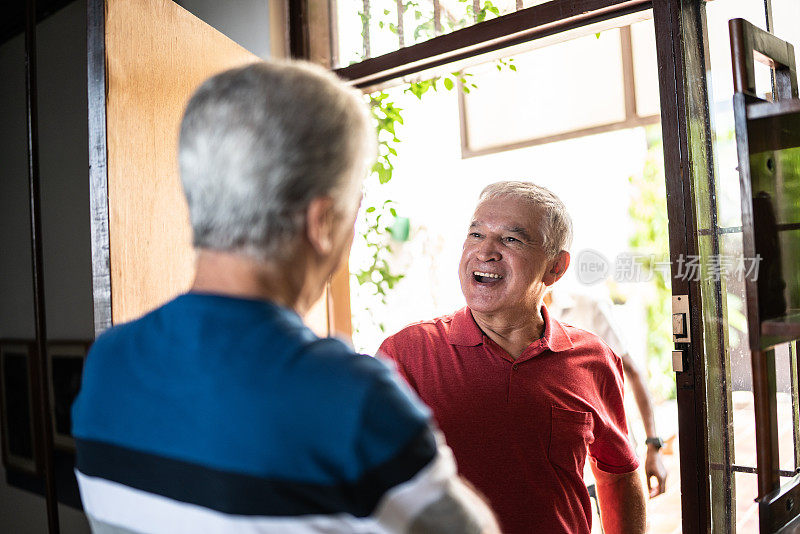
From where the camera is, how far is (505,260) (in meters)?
1.68

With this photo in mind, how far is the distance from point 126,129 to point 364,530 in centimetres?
127

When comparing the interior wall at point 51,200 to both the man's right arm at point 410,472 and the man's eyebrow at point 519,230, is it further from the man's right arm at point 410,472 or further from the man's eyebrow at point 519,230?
the man's right arm at point 410,472

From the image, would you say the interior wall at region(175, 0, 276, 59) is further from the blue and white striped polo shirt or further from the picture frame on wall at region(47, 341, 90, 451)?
the blue and white striped polo shirt

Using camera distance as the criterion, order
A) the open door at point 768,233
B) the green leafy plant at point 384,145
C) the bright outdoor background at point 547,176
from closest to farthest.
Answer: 1. the open door at point 768,233
2. the green leafy plant at point 384,145
3. the bright outdoor background at point 547,176

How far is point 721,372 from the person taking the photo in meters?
1.65

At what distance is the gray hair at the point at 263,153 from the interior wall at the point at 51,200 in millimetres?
1366

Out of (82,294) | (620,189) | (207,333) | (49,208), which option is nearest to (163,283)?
(82,294)

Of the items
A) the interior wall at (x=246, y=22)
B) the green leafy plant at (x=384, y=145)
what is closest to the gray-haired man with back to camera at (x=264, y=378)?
the green leafy plant at (x=384, y=145)

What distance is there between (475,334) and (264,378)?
107cm

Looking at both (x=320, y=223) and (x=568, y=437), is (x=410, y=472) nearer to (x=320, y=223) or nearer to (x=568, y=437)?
(x=320, y=223)

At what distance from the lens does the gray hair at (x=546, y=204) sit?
170cm

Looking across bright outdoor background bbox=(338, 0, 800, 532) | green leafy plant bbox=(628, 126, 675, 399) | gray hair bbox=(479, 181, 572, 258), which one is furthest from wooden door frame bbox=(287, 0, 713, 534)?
green leafy plant bbox=(628, 126, 675, 399)

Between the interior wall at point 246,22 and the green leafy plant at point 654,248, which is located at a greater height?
the interior wall at point 246,22

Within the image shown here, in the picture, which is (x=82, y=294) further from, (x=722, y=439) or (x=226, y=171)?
(x=722, y=439)
